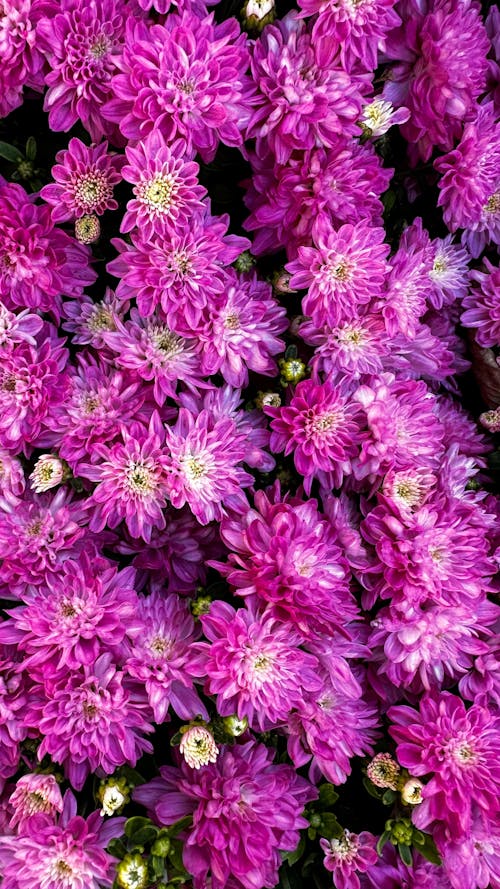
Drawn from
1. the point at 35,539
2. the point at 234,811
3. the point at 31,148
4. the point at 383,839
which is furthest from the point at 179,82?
the point at 383,839

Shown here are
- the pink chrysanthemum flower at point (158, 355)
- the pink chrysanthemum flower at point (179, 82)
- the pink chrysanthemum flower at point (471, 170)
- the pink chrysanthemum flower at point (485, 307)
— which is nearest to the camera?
the pink chrysanthemum flower at point (179, 82)

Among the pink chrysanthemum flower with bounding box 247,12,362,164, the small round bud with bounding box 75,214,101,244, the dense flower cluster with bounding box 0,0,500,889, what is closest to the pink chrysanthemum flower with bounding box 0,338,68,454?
the dense flower cluster with bounding box 0,0,500,889

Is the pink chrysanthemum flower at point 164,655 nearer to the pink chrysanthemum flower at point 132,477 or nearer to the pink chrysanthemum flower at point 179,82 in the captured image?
the pink chrysanthemum flower at point 132,477

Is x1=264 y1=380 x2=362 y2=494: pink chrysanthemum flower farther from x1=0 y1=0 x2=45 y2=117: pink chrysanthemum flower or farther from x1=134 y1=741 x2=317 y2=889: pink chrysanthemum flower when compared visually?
x1=0 y1=0 x2=45 y2=117: pink chrysanthemum flower

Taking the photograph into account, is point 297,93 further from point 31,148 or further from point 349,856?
point 349,856

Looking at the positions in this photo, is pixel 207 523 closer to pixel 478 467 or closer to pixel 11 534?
pixel 11 534

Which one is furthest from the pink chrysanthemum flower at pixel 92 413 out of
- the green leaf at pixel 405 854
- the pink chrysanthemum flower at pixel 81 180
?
the green leaf at pixel 405 854

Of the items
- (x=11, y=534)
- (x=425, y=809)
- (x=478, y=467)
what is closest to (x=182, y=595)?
(x=11, y=534)
